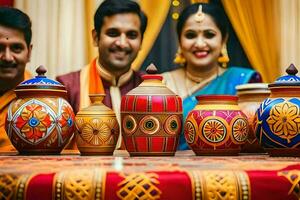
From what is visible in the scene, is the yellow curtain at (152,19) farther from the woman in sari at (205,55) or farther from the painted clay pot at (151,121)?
the painted clay pot at (151,121)

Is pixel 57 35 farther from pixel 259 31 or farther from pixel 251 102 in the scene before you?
pixel 251 102

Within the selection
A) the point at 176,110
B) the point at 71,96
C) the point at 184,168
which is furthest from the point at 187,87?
the point at 184,168

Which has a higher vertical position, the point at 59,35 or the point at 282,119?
the point at 59,35

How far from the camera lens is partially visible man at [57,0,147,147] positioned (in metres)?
2.62

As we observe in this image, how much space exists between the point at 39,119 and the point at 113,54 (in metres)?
1.27

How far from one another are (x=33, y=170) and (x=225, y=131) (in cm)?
52

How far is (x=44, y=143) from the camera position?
1.43 metres

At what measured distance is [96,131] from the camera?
4.58 ft

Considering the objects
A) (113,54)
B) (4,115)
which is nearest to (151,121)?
(4,115)

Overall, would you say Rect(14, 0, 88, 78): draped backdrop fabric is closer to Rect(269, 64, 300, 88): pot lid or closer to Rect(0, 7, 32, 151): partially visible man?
Rect(0, 7, 32, 151): partially visible man

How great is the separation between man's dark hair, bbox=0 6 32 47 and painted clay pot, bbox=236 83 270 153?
1077mm

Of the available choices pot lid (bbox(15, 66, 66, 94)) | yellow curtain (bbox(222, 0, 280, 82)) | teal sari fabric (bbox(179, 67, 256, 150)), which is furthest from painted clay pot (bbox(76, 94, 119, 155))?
yellow curtain (bbox(222, 0, 280, 82))

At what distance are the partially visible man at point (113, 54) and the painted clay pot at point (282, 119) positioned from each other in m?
1.35

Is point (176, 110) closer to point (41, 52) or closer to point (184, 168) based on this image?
point (184, 168)
